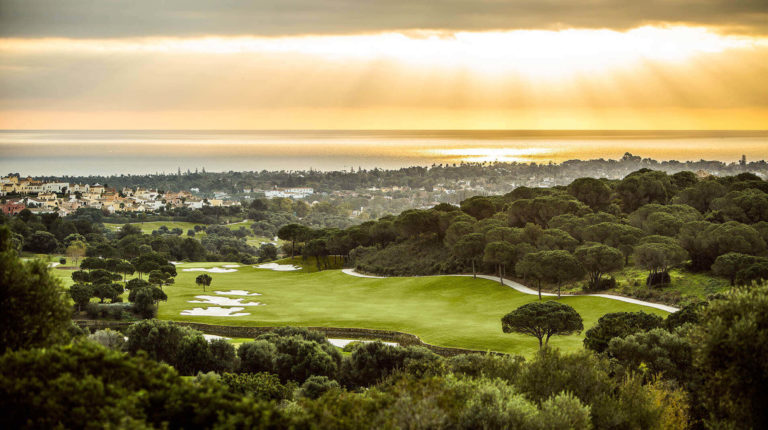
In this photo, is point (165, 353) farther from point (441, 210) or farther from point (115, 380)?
point (441, 210)

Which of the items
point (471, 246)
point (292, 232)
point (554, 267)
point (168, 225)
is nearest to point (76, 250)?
point (292, 232)

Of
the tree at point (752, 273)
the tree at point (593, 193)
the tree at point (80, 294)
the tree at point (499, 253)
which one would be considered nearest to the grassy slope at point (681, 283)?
the tree at point (752, 273)

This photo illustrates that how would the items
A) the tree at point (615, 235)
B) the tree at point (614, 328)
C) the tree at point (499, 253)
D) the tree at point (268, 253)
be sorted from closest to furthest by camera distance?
the tree at point (614, 328), the tree at point (499, 253), the tree at point (615, 235), the tree at point (268, 253)

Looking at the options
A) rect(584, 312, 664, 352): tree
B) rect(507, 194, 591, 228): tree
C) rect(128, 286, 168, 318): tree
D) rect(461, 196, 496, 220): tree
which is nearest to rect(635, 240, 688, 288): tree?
rect(584, 312, 664, 352): tree

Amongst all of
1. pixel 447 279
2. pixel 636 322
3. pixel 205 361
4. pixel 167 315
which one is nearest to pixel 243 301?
pixel 167 315

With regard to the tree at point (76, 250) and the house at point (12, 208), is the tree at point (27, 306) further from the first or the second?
the house at point (12, 208)

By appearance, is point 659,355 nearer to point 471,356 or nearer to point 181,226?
point 471,356
